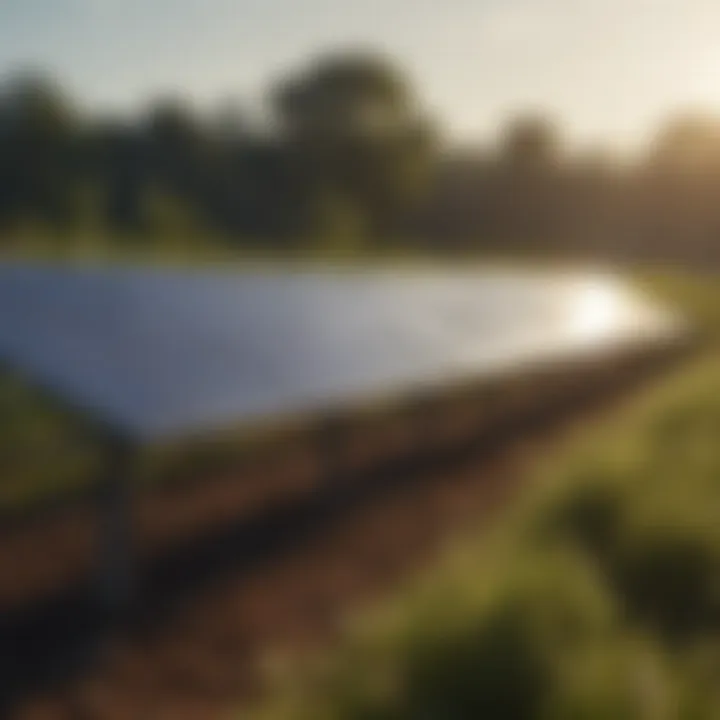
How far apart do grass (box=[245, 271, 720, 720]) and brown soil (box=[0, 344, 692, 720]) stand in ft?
2.94

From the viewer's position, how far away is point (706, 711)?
12.5ft

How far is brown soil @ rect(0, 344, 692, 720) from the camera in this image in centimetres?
500

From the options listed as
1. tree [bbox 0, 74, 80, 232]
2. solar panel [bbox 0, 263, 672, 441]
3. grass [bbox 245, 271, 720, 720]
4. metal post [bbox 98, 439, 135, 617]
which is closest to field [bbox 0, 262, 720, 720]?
grass [bbox 245, 271, 720, 720]

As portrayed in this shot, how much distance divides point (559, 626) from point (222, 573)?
8.80 feet

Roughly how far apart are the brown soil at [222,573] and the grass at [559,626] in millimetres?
897

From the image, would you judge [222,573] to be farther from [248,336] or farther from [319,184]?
[319,184]

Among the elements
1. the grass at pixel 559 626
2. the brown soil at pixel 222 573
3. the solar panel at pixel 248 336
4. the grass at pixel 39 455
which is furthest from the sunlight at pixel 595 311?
the grass at pixel 559 626

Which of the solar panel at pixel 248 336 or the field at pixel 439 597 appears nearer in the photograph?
the field at pixel 439 597

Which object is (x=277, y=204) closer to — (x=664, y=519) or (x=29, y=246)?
(x=29, y=246)

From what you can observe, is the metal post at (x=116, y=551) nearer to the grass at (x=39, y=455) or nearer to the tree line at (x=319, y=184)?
the grass at (x=39, y=455)

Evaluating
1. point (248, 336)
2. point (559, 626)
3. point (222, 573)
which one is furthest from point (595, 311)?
point (559, 626)

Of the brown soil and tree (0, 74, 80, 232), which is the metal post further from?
tree (0, 74, 80, 232)

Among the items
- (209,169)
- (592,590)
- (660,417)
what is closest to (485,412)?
(660,417)

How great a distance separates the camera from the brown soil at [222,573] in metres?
5.00
